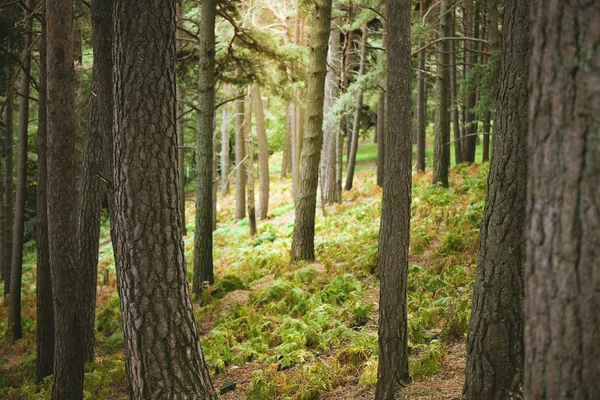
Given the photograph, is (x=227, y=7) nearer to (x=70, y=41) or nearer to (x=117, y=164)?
(x=70, y=41)

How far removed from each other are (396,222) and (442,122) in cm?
1154

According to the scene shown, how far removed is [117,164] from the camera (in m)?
4.52

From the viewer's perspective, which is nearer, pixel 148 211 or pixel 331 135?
pixel 148 211

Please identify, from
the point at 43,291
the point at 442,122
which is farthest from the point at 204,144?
the point at 442,122

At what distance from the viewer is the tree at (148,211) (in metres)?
4.39

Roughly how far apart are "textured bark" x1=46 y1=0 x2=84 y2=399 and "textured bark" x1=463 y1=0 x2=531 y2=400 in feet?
15.7

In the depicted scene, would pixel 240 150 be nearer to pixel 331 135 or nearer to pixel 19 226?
pixel 331 135

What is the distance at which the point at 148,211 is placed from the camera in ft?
14.6

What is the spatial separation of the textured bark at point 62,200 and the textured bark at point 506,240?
15.7ft

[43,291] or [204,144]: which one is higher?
[204,144]

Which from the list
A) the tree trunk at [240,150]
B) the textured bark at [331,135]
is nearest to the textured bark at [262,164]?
the tree trunk at [240,150]

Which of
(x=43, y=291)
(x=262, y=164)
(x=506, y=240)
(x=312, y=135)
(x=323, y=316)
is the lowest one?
Answer: (x=323, y=316)

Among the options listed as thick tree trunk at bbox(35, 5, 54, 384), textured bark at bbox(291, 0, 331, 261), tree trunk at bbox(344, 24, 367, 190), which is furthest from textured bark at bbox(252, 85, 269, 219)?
thick tree trunk at bbox(35, 5, 54, 384)

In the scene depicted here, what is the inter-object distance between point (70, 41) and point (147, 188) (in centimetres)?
319
